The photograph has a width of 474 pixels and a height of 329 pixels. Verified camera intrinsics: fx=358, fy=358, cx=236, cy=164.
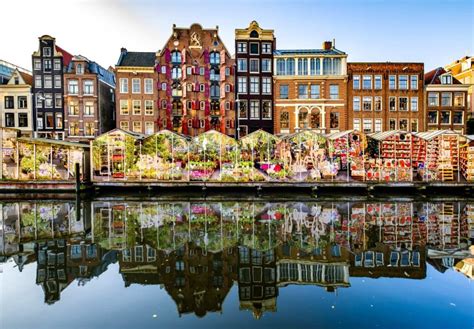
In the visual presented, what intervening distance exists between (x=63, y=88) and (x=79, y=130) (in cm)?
566

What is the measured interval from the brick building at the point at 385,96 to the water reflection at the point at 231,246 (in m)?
23.2

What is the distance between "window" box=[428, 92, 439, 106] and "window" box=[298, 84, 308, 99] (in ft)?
50.4

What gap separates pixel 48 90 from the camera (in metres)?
44.8

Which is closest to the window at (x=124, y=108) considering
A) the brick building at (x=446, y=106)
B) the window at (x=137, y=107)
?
the window at (x=137, y=107)

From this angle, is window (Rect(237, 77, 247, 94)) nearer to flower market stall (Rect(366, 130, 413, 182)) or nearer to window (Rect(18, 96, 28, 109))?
flower market stall (Rect(366, 130, 413, 182))

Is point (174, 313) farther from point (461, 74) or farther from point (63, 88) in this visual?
point (461, 74)

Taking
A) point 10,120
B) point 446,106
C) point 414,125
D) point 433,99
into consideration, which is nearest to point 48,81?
point 10,120

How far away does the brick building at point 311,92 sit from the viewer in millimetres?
43094

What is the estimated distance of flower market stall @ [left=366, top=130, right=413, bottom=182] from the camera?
98.0 ft

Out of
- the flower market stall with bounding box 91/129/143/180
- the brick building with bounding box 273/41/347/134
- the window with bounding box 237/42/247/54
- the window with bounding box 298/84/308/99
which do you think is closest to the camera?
the flower market stall with bounding box 91/129/143/180

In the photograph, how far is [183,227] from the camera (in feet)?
56.6

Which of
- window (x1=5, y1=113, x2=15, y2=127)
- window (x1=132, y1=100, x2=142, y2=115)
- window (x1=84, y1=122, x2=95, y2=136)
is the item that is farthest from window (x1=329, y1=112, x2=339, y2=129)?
window (x1=5, y1=113, x2=15, y2=127)

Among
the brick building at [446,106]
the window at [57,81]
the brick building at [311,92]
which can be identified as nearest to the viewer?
the brick building at [311,92]

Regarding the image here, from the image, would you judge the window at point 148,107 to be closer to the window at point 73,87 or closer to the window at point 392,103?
the window at point 73,87
